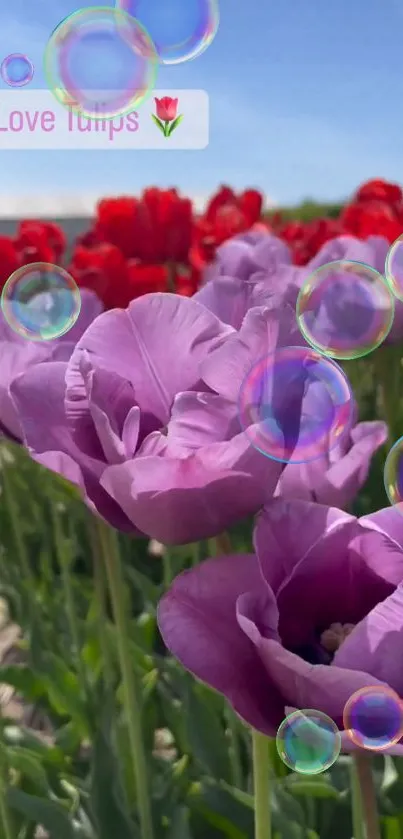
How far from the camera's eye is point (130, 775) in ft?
2.65

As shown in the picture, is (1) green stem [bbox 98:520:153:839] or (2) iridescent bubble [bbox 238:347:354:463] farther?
(1) green stem [bbox 98:520:153:839]

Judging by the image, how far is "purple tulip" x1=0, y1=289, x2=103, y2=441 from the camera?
46 centimetres

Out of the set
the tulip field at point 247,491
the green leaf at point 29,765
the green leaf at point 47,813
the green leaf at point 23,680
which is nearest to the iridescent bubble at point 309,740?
the tulip field at point 247,491

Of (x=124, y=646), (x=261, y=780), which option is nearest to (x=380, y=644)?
(x=261, y=780)

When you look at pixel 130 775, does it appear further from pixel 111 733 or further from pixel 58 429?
pixel 58 429

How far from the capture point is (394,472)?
494 mm

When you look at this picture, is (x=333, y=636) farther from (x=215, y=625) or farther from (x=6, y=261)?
(x=6, y=261)

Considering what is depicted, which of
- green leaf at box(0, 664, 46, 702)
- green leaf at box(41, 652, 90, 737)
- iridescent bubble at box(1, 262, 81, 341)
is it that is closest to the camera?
iridescent bubble at box(1, 262, 81, 341)

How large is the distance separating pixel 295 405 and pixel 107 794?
46cm

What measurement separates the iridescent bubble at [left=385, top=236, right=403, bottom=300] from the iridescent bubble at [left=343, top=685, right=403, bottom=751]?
0.49 meters

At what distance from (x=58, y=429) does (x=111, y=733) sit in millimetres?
419

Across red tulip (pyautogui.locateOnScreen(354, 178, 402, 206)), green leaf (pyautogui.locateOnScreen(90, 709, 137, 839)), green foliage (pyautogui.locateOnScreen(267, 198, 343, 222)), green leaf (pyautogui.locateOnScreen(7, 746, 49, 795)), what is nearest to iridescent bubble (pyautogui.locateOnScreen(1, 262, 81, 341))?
green leaf (pyautogui.locateOnScreen(90, 709, 137, 839))

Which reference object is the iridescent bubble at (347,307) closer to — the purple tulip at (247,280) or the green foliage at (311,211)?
the purple tulip at (247,280)

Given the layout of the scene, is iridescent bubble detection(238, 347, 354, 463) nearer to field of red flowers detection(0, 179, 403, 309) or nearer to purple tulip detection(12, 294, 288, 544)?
purple tulip detection(12, 294, 288, 544)
